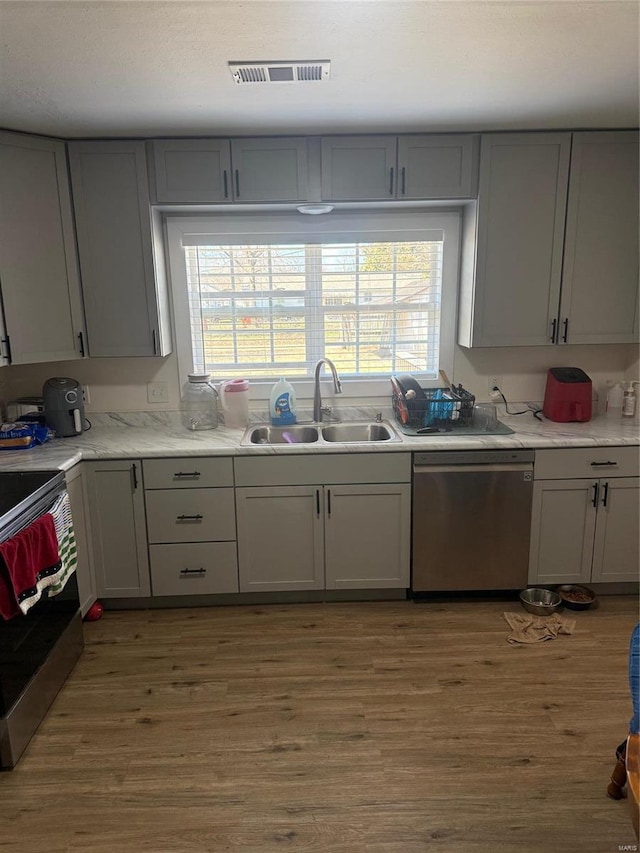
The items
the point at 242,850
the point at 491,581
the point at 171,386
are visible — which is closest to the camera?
the point at 242,850

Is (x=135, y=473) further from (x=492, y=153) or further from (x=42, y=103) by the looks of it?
(x=492, y=153)

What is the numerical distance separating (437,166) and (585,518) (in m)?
1.97

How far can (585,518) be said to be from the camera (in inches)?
117

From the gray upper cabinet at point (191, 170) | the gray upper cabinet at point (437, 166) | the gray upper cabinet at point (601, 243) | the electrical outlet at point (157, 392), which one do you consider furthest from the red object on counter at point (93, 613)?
the gray upper cabinet at point (601, 243)

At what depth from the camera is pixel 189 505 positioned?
2.94 m

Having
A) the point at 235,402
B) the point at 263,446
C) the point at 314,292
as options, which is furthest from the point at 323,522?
the point at 314,292

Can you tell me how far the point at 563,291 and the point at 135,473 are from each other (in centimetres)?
244

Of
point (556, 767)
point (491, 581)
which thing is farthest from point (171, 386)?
point (556, 767)

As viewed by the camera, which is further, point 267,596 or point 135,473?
point 267,596

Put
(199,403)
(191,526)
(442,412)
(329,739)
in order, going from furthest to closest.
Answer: (199,403) < (442,412) < (191,526) < (329,739)

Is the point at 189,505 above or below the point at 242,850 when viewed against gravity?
above

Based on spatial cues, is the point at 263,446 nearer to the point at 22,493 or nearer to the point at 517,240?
the point at 22,493

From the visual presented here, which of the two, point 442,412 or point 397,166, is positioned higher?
point 397,166

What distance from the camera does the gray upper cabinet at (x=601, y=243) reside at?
9.62 feet
